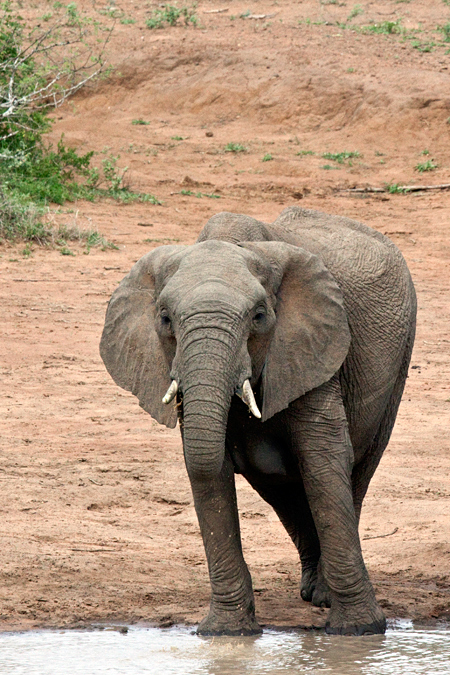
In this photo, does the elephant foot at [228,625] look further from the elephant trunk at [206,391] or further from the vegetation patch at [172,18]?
the vegetation patch at [172,18]

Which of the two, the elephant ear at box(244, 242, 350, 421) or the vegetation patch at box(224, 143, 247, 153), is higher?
the elephant ear at box(244, 242, 350, 421)

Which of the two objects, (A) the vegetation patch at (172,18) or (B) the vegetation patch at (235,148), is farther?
(A) the vegetation patch at (172,18)

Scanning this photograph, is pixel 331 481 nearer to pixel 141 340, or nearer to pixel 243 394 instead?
pixel 243 394

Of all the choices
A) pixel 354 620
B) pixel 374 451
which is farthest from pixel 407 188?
pixel 354 620

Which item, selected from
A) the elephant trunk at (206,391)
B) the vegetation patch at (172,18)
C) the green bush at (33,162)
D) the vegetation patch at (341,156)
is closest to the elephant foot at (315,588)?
the elephant trunk at (206,391)

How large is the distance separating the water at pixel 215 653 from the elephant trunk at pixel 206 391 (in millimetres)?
981

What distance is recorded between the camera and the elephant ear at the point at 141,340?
4.00 meters

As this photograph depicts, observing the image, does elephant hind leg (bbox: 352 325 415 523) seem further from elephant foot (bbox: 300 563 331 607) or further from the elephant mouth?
the elephant mouth

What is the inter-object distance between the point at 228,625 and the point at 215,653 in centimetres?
13

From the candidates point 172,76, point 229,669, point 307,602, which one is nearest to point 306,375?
point 229,669

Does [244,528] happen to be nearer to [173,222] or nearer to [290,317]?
[290,317]

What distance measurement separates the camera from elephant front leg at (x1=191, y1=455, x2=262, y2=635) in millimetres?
4148

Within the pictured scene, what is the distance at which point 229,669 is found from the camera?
4.10 metres

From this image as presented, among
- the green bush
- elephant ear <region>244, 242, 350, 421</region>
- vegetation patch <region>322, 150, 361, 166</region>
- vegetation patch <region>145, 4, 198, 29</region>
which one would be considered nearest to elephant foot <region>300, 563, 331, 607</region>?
elephant ear <region>244, 242, 350, 421</region>
